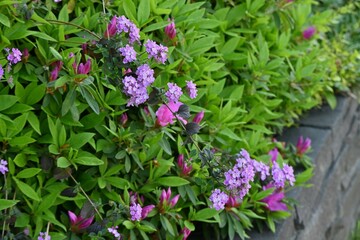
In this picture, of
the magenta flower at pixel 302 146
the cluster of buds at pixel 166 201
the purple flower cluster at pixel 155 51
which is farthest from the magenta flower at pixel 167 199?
the magenta flower at pixel 302 146

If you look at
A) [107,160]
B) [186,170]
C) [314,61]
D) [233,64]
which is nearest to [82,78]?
[107,160]

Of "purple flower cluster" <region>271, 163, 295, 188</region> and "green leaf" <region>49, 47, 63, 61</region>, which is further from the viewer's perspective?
"purple flower cluster" <region>271, 163, 295, 188</region>

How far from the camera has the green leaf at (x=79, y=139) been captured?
2018 millimetres

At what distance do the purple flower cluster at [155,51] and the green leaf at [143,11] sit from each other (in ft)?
0.75

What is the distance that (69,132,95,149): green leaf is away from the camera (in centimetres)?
202

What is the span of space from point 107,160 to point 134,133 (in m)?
0.13

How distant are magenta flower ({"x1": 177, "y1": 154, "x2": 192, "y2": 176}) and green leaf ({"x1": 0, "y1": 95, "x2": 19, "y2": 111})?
592mm

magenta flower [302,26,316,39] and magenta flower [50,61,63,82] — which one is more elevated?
magenta flower [50,61,63,82]

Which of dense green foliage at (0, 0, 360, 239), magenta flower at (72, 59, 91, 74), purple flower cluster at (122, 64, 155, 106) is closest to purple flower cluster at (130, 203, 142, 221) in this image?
dense green foliage at (0, 0, 360, 239)

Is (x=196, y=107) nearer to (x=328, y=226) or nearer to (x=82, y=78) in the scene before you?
(x=82, y=78)

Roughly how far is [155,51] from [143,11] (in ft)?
0.96

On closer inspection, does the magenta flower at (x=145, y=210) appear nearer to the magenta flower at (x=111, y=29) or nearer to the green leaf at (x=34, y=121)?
the green leaf at (x=34, y=121)

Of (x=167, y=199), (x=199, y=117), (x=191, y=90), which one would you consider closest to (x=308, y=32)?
(x=199, y=117)

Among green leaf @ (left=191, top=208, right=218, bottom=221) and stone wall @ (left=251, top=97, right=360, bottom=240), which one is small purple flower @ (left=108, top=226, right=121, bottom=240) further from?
stone wall @ (left=251, top=97, right=360, bottom=240)
